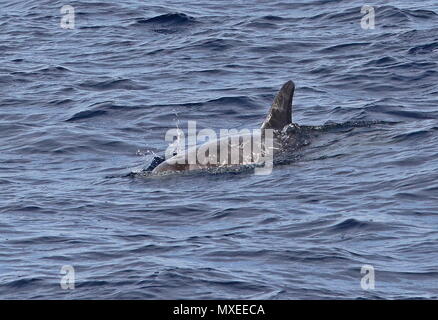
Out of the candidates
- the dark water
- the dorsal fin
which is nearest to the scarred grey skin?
the dorsal fin

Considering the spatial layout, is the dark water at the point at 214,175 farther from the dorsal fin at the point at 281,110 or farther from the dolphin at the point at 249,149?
the dorsal fin at the point at 281,110

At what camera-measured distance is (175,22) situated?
3212 centimetres

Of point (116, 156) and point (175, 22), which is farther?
point (175, 22)

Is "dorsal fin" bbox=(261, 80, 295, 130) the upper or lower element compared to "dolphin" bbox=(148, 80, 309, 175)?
upper

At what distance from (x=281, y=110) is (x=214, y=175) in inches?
78.6

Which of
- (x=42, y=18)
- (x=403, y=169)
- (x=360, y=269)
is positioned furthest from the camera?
(x=42, y=18)

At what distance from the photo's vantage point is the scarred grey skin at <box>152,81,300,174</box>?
766 inches

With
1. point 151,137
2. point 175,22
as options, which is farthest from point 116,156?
point 175,22

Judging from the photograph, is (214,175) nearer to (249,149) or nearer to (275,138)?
(249,149)

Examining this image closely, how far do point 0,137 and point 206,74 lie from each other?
607 centimetres

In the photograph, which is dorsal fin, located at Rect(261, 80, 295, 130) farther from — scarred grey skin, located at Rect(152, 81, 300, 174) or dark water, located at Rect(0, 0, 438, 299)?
dark water, located at Rect(0, 0, 438, 299)

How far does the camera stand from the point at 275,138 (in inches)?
798
